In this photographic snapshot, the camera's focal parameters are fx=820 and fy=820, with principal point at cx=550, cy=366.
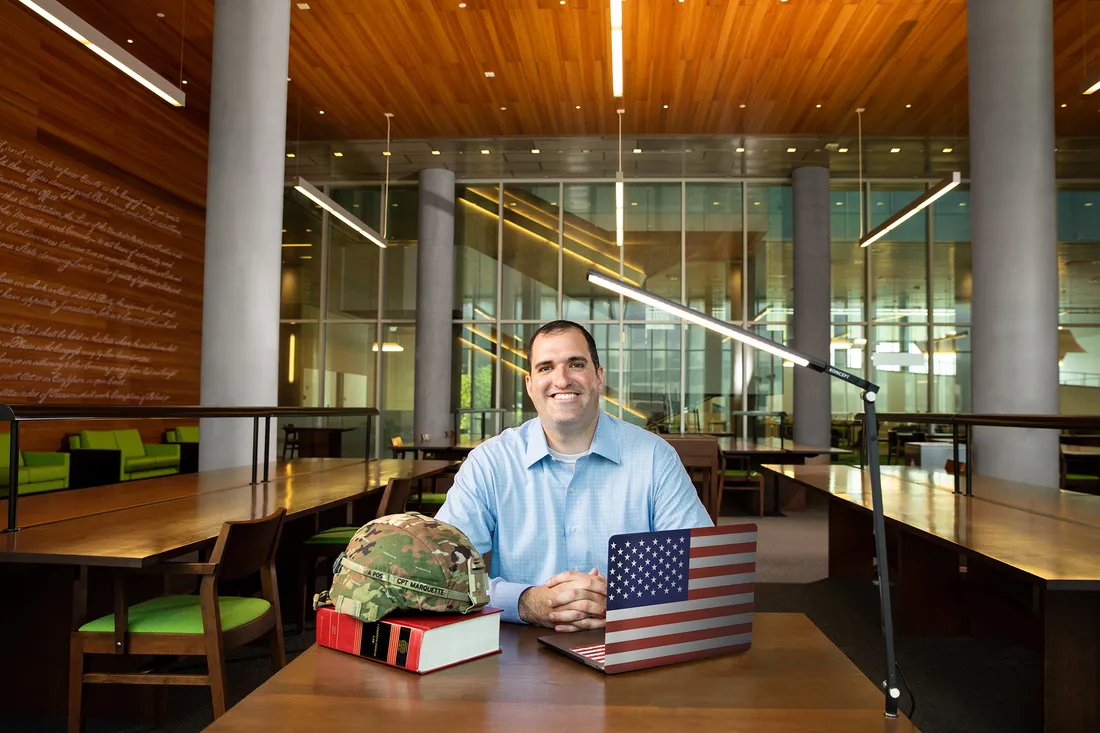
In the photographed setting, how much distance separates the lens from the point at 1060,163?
465 inches

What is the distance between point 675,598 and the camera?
53.7 inches

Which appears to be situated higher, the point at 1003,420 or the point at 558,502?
the point at 1003,420

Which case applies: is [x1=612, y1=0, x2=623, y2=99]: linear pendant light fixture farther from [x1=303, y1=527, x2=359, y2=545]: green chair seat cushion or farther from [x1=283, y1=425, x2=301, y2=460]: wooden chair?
[x1=283, y1=425, x2=301, y2=460]: wooden chair

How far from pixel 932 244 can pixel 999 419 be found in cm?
1004

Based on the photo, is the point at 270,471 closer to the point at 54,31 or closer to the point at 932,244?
the point at 54,31

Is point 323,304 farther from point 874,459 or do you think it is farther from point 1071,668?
point 874,459

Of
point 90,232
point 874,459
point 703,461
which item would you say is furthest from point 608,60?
point 874,459

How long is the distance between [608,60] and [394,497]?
19.9 ft

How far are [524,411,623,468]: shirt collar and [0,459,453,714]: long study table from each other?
118 centimetres

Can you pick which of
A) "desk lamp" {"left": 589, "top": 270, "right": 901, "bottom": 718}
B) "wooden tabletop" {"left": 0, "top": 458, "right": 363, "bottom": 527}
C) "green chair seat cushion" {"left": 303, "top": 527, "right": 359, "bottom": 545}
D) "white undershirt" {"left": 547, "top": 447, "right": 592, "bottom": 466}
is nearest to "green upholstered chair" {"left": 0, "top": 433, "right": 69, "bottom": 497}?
"wooden tabletop" {"left": 0, "top": 458, "right": 363, "bottom": 527}

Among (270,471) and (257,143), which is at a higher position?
(257,143)

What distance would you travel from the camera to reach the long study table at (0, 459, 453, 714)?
2406mm

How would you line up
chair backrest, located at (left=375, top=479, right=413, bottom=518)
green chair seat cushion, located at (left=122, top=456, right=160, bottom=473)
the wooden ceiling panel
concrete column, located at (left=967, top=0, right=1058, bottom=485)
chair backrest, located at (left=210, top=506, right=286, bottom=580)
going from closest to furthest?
chair backrest, located at (left=210, top=506, right=286, bottom=580) < chair backrest, located at (left=375, top=479, right=413, bottom=518) < concrete column, located at (left=967, top=0, right=1058, bottom=485) < the wooden ceiling panel < green chair seat cushion, located at (left=122, top=456, right=160, bottom=473)

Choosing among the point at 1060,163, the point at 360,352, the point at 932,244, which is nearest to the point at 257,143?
the point at 360,352
